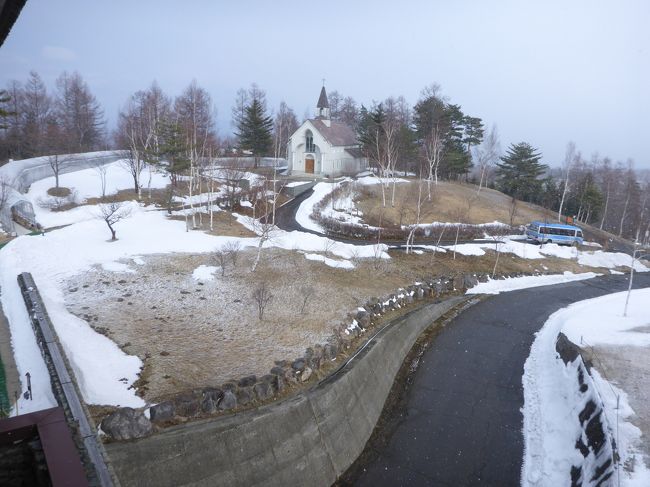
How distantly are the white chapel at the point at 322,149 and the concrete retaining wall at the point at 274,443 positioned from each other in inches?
1297

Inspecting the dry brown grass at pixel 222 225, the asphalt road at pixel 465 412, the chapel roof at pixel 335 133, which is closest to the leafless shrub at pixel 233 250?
the dry brown grass at pixel 222 225

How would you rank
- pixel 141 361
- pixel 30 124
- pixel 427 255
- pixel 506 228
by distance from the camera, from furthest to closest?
pixel 30 124 < pixel 506 228 < pixel 427 255 < pixel 141 361

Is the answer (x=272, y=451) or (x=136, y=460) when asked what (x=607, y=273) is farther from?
(x=136, y=460)

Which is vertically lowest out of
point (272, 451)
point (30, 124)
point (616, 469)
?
point (272, 451)

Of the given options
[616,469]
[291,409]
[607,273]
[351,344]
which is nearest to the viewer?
[616,469]

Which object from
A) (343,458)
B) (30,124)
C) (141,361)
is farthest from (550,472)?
(30,124)

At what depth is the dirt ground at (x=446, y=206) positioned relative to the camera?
1259 inches

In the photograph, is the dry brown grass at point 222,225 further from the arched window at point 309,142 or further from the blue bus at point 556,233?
the blue bus at point 556,233

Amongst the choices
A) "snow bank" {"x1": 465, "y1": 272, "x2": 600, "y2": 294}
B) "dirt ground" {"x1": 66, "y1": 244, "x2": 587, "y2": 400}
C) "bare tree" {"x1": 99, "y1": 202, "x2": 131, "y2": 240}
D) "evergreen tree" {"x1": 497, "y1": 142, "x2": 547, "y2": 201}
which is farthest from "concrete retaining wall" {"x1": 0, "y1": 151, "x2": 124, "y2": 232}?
"evergreen tree" {"x1": 497, "y1": 142, "x2": 547, "y2": 201}

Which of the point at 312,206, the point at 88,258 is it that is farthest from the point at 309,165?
the point at 88,258

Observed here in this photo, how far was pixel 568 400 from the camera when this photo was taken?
1203 cm

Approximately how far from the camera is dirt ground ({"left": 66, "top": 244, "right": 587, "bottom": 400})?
10.9m

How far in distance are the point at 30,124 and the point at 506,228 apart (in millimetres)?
42793

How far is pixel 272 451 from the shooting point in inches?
358
